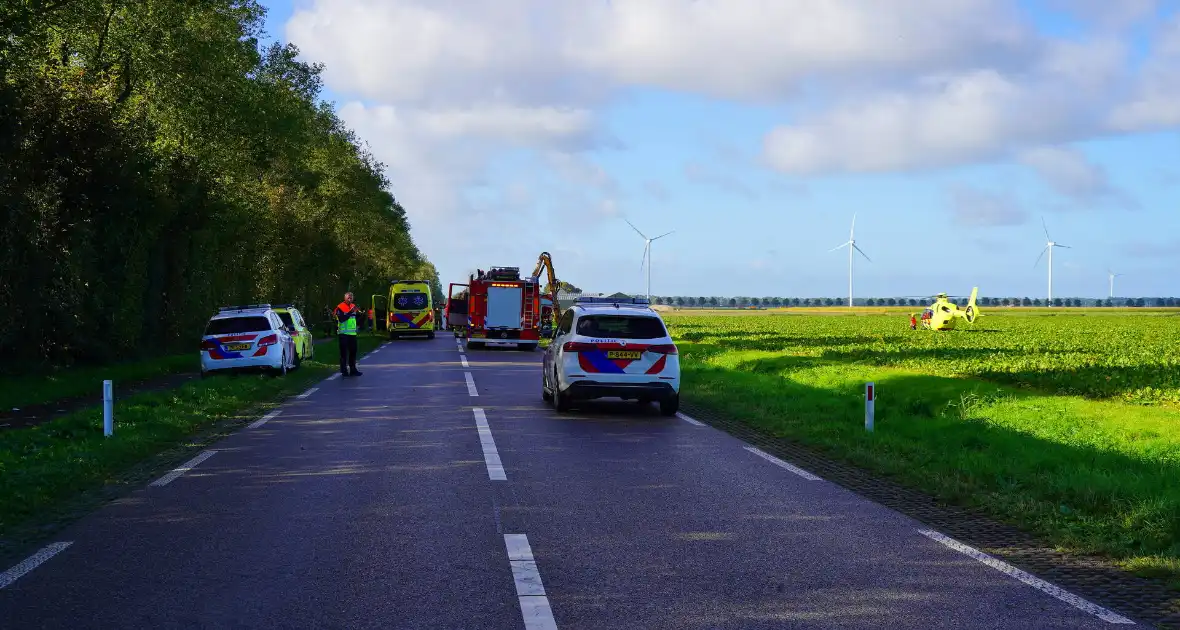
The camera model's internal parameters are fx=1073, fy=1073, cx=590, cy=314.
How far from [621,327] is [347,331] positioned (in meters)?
9.79

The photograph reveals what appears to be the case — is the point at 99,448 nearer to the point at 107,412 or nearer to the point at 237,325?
the point at 107,412

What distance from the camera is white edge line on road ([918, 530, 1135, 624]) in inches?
221

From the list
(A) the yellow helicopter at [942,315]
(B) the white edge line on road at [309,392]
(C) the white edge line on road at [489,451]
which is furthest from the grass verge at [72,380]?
(A) the yellow helicopter at [942,315]

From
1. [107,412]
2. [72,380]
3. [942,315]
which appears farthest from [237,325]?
[942,315]

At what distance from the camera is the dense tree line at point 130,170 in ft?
67.9

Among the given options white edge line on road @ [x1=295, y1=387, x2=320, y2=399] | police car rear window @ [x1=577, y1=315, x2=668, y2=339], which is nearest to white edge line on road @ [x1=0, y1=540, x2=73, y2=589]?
police car rear window @ [x1=577, y1=315, x2=668, y2=339]

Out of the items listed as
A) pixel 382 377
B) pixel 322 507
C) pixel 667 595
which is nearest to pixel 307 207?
pixel 382 377

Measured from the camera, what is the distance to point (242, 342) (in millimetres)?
22500

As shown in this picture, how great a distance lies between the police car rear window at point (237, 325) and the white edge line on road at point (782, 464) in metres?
13.6

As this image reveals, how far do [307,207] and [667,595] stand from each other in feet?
160

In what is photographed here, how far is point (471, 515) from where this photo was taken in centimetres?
812

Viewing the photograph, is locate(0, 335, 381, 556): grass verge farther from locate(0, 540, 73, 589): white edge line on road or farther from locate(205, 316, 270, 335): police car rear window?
locate(205, 316, 270, 335): police car rear window

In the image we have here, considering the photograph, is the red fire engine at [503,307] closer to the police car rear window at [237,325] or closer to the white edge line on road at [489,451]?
the police car rear window at [237,325]

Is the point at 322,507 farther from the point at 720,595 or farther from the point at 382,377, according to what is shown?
the point at 382,377
